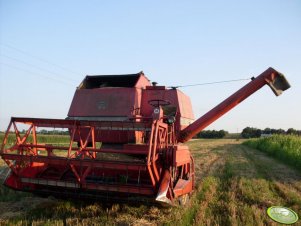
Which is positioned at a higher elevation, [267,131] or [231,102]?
[267,131]

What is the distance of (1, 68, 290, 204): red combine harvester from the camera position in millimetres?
4875

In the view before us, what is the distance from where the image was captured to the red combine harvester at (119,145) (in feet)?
16.0

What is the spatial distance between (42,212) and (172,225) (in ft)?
7.34

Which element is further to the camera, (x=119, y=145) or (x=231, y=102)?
(x=231, y=102)

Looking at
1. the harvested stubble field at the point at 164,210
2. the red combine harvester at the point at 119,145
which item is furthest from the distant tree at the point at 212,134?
the harvested stubble field at the point at 164,210

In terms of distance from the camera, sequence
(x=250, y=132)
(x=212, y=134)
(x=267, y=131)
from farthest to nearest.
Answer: (x=250, y=132), (x=212, y=134), (x=267, y=131)

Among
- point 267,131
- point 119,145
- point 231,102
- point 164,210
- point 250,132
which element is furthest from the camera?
point 250,132

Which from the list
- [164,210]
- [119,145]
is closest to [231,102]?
[119,145]

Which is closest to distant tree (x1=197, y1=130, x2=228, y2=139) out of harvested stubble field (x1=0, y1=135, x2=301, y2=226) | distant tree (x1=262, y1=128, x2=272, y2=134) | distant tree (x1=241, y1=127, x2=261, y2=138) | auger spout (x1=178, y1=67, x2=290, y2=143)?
distant tree (x1=241, y1=127, x2=261, y2=138)

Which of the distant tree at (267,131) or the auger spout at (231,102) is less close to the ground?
the distant tree at (267,131)

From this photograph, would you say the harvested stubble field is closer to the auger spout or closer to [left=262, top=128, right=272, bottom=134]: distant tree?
the auger spout

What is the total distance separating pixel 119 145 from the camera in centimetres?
644

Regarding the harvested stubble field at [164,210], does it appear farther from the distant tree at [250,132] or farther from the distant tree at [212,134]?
the distant tree at [250,132]

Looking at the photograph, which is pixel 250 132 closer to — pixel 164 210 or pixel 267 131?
pixel 267 131
